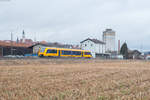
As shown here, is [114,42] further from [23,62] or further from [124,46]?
[23,62]

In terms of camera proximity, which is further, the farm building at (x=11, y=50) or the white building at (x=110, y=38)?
the white building at (x=110, y=38)

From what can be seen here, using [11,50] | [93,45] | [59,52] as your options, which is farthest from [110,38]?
[59,52]

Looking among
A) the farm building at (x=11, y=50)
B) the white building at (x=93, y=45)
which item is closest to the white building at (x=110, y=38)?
the white building at (x=93, y=45)

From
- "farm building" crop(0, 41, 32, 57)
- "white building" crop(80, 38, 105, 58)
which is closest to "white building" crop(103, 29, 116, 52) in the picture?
"white building" crop(80, 38, 105, 58)

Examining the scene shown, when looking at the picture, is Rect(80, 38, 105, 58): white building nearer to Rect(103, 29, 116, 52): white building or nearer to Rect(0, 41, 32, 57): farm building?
Rect(103, 29, 116, 52): white building

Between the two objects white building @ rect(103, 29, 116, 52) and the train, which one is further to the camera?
white building @ rect(103, 29, 116, 52)

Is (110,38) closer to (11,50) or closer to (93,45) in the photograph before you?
(93,45)

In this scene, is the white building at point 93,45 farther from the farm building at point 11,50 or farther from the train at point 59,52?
the farm building at point 11,50

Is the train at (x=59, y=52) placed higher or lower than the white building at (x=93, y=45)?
lower

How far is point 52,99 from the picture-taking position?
420 centimetres

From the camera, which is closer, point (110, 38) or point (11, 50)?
point (11, 50)

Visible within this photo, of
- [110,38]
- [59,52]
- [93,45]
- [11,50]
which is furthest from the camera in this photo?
[110,38]

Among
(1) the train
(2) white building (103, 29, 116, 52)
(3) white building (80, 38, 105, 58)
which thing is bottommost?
(1) the train

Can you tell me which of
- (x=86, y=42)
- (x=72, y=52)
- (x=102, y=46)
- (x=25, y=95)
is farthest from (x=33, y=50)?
(x=25, y=95)
